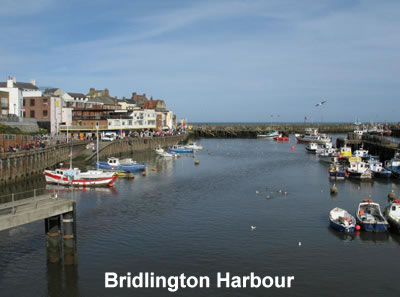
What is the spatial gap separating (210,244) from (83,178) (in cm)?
3060

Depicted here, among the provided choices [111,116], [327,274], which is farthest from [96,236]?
[111,116]

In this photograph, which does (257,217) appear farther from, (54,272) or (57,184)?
(57,184)

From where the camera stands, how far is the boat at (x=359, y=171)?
224ft

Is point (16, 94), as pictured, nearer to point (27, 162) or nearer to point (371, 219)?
point (27, 162)

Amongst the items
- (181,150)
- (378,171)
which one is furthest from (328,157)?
(181,150)

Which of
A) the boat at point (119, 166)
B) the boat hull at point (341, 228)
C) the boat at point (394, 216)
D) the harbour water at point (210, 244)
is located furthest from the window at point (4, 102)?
the boat at point (394, 216)

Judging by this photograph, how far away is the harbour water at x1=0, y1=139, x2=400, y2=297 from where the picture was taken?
2720 cm

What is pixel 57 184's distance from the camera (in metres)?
60.5

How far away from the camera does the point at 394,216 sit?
40062mm

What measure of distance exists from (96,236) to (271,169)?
52087mm

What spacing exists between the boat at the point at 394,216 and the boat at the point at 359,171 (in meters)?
27.7

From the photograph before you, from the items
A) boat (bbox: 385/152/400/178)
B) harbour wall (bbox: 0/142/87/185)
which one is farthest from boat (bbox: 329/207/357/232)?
harbour wall (bbox: 0/142/87/185)

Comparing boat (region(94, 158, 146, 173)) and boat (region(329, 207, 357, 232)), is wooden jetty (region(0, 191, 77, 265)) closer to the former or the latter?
boat (region(329, 207, 357, 232))

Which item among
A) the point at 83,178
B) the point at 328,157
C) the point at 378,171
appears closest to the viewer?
the point at 83,178
